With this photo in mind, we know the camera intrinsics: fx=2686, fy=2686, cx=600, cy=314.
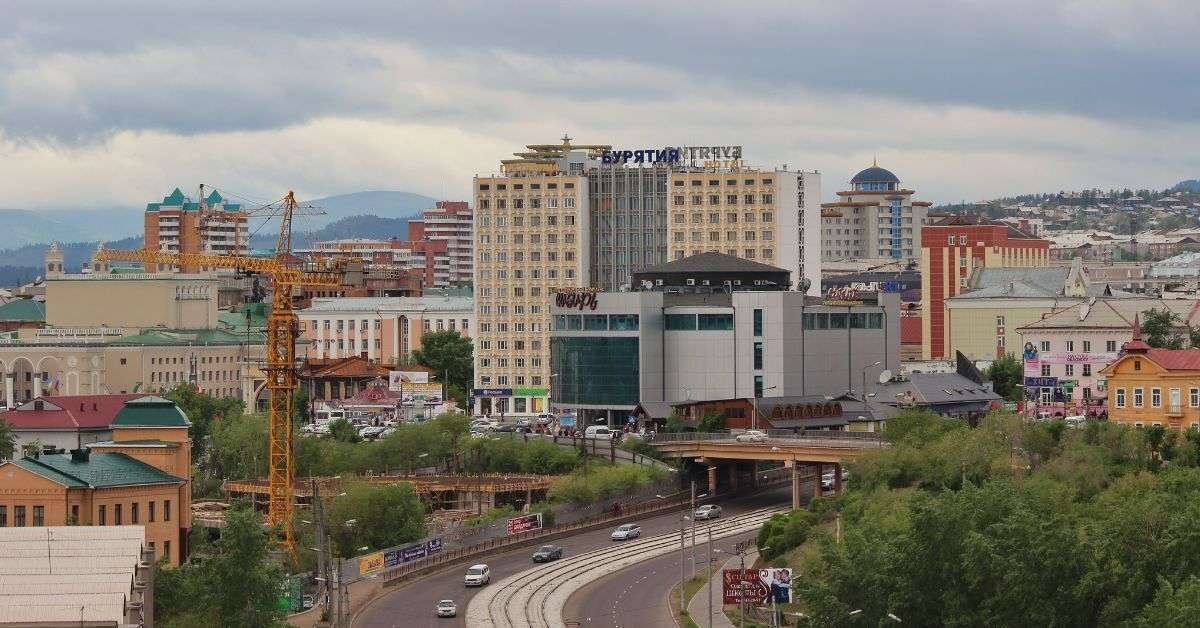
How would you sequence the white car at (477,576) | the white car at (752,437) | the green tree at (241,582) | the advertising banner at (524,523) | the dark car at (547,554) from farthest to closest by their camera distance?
1. the white car at (752,437)
2. the advertising banner at (524,523)
3. the dark car at (547,554)
4. the white car at (477,576)
5. the green tree at (241,582)

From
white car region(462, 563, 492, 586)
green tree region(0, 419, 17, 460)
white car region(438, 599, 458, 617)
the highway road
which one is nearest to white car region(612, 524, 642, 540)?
the highway road

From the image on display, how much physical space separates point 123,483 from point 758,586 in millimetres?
30929

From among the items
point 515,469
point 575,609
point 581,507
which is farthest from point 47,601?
→ point 515,469

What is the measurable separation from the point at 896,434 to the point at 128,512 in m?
61.5

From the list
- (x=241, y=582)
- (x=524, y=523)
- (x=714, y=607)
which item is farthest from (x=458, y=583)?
(x=241, y=582)

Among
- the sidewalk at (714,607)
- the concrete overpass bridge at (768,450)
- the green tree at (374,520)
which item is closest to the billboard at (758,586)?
the sidewalk at (714,607)

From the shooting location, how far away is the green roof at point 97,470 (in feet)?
417

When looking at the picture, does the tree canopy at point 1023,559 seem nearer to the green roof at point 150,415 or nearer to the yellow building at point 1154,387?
the yellow building at point 1154,387

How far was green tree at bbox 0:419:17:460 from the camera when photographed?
18262 cm

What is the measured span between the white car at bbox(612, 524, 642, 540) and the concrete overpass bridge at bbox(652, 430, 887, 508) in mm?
11480

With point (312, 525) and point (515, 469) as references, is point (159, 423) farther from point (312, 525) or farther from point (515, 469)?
point (515, 469)

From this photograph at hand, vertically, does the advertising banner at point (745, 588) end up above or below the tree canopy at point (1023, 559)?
below

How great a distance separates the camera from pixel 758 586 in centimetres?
12512

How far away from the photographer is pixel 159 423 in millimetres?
138125
